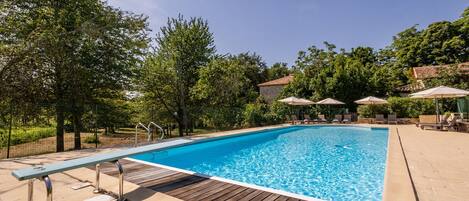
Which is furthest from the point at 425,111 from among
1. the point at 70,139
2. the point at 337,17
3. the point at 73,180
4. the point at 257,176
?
the point at 70,139

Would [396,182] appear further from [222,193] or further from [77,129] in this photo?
[77,129]

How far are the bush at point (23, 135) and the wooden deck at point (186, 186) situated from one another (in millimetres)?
5016

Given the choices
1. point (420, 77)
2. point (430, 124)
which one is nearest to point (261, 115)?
point (430, 124)

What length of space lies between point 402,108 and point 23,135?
2314cm

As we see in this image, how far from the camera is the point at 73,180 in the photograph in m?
4.50

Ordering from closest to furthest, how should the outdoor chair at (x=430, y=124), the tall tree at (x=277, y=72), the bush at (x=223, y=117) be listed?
1. the outdoor chair at (x=430, y=124)
2. the bush at (x=223, y=117)
3. the tall tree at (x=277, y=72)

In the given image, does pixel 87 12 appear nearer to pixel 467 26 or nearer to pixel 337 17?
pixel 337 17

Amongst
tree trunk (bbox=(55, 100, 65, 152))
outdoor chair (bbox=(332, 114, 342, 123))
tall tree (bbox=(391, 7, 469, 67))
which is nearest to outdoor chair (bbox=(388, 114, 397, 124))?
outdoor chair (bbox=(332, 114, 342, 123))

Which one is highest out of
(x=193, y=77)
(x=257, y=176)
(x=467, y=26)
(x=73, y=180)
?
(x=467, y=26)

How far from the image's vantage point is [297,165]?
7098mm

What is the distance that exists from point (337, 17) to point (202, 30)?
981 centimetres

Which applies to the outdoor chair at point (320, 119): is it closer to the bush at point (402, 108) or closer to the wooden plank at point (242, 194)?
the bush at point (402, 108)

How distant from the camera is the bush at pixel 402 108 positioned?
1814 cm

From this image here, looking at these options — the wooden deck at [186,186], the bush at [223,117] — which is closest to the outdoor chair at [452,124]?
the bush at [223,117]
